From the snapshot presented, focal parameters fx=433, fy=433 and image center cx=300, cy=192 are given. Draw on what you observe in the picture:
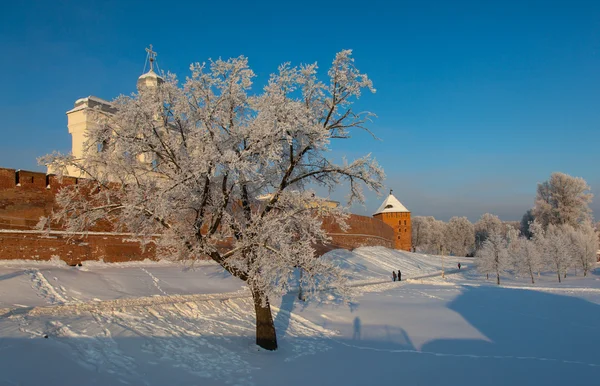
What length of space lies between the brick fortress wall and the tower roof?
4246 centimetres

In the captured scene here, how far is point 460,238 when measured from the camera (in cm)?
7231

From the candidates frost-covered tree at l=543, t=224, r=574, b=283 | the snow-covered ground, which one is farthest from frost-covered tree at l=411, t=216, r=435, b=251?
the snow-covered ground

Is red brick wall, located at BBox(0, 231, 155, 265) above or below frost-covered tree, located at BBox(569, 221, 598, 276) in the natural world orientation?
above

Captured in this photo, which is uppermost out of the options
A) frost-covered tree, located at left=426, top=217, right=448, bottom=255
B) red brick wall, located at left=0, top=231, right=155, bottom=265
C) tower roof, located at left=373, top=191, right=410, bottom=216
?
tower roof, located at left=373, top=191, right=410, bottom=216

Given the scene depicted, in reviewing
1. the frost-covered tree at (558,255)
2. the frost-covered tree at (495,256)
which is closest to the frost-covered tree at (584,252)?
the frost-covered tree at (558,255)

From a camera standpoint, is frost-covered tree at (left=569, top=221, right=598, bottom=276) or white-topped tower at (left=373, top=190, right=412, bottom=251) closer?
frost-covered tree at (left=569, top=221, right=598, bottom=276)

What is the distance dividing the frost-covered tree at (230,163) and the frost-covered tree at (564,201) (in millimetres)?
45216

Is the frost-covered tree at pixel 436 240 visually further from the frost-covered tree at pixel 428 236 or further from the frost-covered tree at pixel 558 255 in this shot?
the frost-covered tree at pixel 558 255

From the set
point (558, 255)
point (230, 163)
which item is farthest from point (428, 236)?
point (230, 163)

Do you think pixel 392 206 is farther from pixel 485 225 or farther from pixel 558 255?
pixel 485 225

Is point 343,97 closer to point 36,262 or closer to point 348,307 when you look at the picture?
point 348,307

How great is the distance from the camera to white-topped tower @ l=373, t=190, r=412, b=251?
5388 centimetres

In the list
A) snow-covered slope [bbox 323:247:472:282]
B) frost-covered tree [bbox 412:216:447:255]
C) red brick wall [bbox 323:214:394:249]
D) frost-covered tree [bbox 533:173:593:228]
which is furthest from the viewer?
frost-covered tree [bbox 412:216:447:255]

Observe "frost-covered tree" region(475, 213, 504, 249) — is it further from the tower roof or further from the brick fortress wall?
the brick fortress wall
